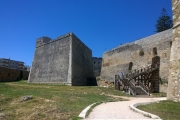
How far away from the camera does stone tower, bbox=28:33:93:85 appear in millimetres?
27750

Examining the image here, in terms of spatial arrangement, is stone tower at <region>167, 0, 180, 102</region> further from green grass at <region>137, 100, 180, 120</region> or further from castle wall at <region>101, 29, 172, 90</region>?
castle wall at <region>101, 29, 172, 90</region>

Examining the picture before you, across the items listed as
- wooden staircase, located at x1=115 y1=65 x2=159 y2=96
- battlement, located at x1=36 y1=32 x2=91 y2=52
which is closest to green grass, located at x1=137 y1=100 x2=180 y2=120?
wooden staircase, located at x1=115 y1=65 x2=159 y2=96

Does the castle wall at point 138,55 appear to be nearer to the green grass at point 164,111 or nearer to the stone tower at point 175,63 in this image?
the stone tower at point 175,63

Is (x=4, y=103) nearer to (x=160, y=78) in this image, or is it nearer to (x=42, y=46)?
(x=160, y=78)

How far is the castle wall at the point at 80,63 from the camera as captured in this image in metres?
28.1

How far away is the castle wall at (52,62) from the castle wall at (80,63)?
1010 millimetres

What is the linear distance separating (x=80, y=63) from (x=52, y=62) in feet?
15.4

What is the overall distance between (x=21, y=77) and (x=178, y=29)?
34.5m

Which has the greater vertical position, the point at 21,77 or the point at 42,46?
the point at 42,46

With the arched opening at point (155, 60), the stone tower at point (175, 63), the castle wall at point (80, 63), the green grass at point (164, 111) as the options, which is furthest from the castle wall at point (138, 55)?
the green grass at point (164, 111)

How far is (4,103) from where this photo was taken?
1111 centimetres

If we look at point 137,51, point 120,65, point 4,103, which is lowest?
point 4,103

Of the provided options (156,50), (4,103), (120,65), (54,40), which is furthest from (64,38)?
(4,103)

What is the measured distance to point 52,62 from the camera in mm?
30844
